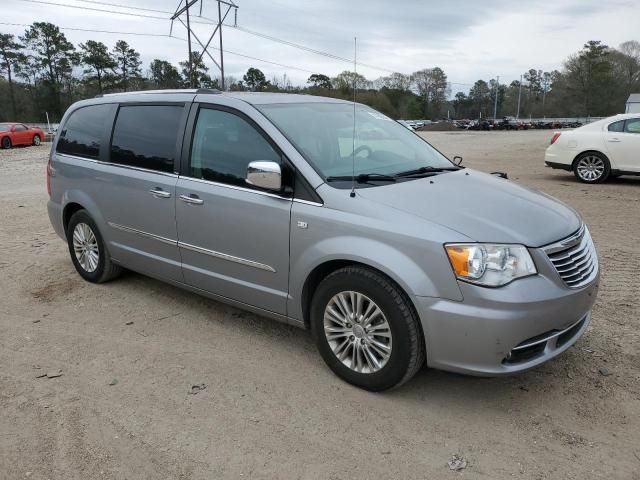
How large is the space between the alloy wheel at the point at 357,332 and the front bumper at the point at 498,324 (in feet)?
0.95

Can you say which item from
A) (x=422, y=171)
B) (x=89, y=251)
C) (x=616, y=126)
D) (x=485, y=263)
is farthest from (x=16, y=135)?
(x=485, y=263)

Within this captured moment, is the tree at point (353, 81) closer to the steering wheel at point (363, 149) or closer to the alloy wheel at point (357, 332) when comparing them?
the steering wheel at point (363, 149)

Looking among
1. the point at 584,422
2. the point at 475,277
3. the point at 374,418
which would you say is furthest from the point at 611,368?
the point at 374,418

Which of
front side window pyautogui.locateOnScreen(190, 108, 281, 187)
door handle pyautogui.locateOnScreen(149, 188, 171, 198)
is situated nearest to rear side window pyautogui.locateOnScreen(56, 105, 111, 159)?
door handle pyautogui.locateOnScreen(149, 188, 171, 198)

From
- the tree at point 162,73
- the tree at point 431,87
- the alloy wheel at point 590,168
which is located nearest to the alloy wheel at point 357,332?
the alloy wheel at point 590,168

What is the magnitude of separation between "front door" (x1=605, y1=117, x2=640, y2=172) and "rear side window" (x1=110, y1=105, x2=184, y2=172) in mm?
10204

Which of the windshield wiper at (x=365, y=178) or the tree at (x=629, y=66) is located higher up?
the tree at (x=629, y=66)

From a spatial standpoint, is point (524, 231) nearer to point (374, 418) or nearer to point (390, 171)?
point (390, 171)

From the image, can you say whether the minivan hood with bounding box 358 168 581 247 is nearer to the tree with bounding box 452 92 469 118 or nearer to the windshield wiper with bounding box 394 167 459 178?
the windshield wiper with bounding box 394 167 459 178

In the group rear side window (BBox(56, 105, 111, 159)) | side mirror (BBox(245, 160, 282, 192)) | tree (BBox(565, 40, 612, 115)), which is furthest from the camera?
tree (BBox(565, 40, 612, 115))

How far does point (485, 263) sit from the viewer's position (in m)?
2.87

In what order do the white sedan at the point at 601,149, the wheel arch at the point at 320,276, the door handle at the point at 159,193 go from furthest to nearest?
the white sedan at the point at 601,149 → the door handle at the point at 159,193 → the wheel arch at the point at 320,276

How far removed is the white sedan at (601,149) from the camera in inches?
439

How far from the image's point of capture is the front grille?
307 centimetres
